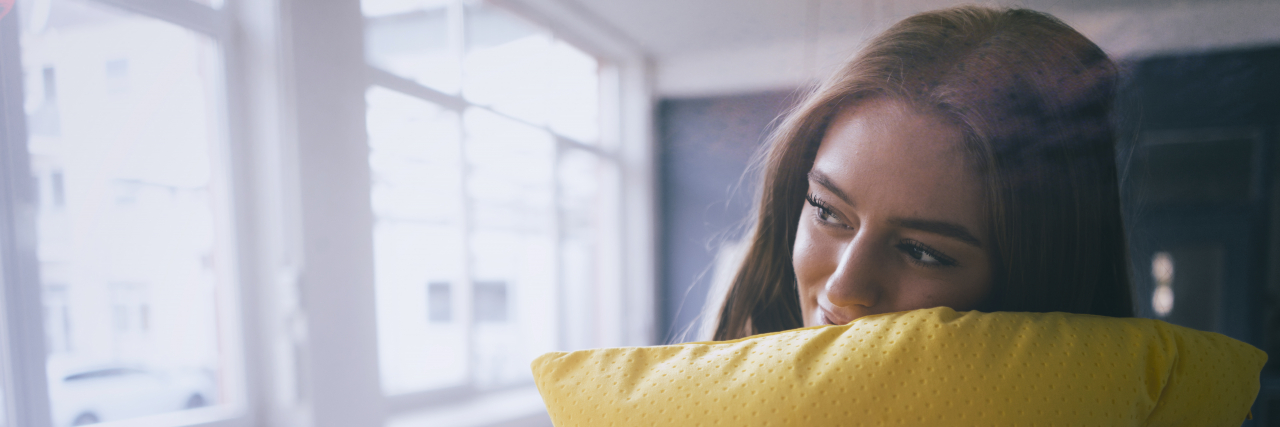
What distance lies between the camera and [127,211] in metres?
0.92

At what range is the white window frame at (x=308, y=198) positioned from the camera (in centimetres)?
66

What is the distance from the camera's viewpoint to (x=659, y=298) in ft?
2.23

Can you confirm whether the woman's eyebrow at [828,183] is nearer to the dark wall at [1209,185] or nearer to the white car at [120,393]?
the dark wall at [1209,185]

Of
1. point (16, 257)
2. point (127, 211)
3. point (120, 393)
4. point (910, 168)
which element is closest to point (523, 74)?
Result: point (910, 168)

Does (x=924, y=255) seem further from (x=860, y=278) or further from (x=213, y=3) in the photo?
(x=213, y=3)

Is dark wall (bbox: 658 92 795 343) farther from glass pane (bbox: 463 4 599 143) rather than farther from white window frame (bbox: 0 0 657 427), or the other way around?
glass pane (bbox: 463 4 599 143)

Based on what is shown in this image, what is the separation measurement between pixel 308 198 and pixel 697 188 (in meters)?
0.52

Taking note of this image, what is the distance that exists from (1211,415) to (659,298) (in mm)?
546

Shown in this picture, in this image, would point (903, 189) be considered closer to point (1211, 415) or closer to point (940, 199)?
point (940, 199)

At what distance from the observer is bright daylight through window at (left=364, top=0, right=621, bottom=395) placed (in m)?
0.72

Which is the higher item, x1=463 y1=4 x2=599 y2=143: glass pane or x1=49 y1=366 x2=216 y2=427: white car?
x1=463 y1=4 x2=599 y2=143: glass pane

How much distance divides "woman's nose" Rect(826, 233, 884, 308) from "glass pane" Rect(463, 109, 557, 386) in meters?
0.43

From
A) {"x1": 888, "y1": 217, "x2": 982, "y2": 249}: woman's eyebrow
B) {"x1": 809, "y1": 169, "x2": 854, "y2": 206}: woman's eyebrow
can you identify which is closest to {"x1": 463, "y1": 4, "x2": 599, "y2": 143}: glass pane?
{"x1": 809, "y1": 169, "x2": 854, "y2": 206}: woman's eyebrow

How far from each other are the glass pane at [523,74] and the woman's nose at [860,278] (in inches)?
14.8
